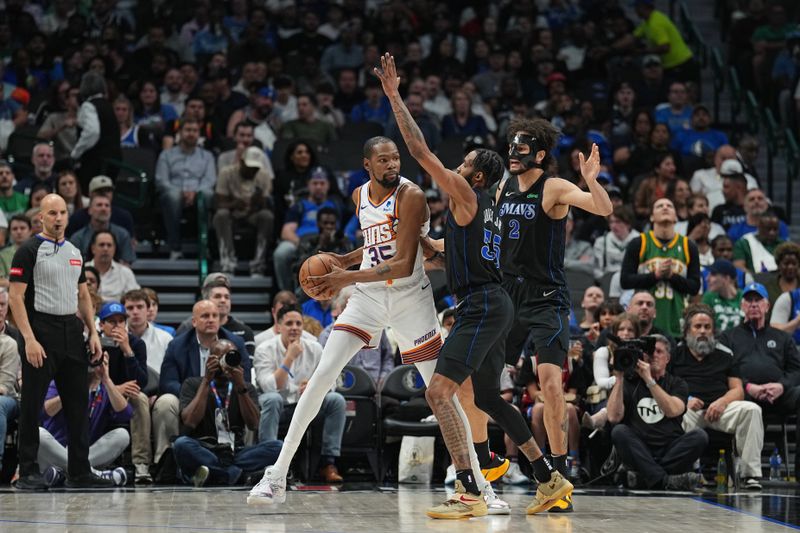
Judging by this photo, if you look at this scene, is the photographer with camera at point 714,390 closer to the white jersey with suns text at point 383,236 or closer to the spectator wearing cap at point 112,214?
the white jersey with suns text at point 383,236

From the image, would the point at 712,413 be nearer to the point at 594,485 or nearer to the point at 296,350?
the point at 594,485

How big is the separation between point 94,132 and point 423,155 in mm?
8090

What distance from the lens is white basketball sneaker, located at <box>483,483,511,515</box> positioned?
776 cm

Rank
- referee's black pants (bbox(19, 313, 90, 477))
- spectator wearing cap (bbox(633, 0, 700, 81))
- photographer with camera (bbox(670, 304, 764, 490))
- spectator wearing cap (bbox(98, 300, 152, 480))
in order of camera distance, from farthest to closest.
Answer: spectator wearing cap (bbox(633, 0, 700, 81))
photographer with camera (bbox(670, 304, 764, 490))
spectator wearing cap (bbox(98, 300, 152, 480))
referee's black pants (bbox(19, 313, 90, 477))

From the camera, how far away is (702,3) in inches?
878

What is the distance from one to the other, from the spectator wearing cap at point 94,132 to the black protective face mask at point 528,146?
746 cm

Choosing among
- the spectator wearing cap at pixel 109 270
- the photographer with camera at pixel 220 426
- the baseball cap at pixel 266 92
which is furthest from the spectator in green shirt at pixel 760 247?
the baseball cap at pixel 266 92

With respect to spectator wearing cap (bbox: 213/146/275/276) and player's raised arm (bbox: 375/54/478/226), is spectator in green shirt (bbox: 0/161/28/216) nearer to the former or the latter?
spectator wearing cap (bbox: 213/146/275/276)

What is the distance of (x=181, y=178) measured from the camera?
49.3ft

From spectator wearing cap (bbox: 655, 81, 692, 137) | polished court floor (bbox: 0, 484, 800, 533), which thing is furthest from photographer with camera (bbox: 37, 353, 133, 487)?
spectator wearing cap (bbox: 655, 81, 692, 137)

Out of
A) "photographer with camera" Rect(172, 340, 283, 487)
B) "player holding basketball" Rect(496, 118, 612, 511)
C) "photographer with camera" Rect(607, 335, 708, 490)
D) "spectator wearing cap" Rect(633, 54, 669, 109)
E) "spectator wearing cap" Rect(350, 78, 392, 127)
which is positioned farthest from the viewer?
"spectator wearing cap" Rect(633, 54, 669, 109)

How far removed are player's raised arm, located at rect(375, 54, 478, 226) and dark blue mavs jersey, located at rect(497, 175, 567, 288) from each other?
2.36 feet

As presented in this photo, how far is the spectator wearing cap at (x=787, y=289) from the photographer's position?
1275 centimetres

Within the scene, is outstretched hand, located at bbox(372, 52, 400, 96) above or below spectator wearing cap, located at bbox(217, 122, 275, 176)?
below
